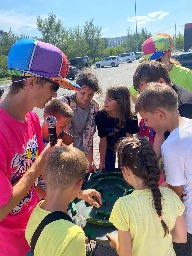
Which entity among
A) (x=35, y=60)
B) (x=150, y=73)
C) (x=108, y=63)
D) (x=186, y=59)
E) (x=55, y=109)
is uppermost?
(x=35, y=60)

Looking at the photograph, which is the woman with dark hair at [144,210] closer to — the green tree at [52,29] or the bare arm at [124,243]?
the bare arm at [124,243]

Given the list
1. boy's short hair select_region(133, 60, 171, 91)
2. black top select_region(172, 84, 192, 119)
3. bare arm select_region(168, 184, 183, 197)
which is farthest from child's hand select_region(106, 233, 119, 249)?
black top select_region(172, 84, 192, 119)

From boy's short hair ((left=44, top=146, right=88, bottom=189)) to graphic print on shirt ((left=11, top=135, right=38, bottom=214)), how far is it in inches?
7.9

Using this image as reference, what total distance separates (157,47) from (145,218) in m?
2.47

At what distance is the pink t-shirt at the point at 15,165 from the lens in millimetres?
1663

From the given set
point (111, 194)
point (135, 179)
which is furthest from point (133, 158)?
point (111, 194)

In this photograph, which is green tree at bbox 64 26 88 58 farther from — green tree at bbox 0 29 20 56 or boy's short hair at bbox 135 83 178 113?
boy's short hair at bbox 135 83 178 113

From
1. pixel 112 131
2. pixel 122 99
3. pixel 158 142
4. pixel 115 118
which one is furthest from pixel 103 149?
pixel 158 142

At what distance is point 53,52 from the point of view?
6.07ft

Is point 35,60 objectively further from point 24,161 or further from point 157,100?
point 157,100

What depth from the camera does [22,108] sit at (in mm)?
1872

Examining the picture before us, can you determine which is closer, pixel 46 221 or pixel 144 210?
pixel 46 221

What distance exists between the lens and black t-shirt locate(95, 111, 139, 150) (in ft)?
11.3

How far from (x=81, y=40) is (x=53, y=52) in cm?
4839
